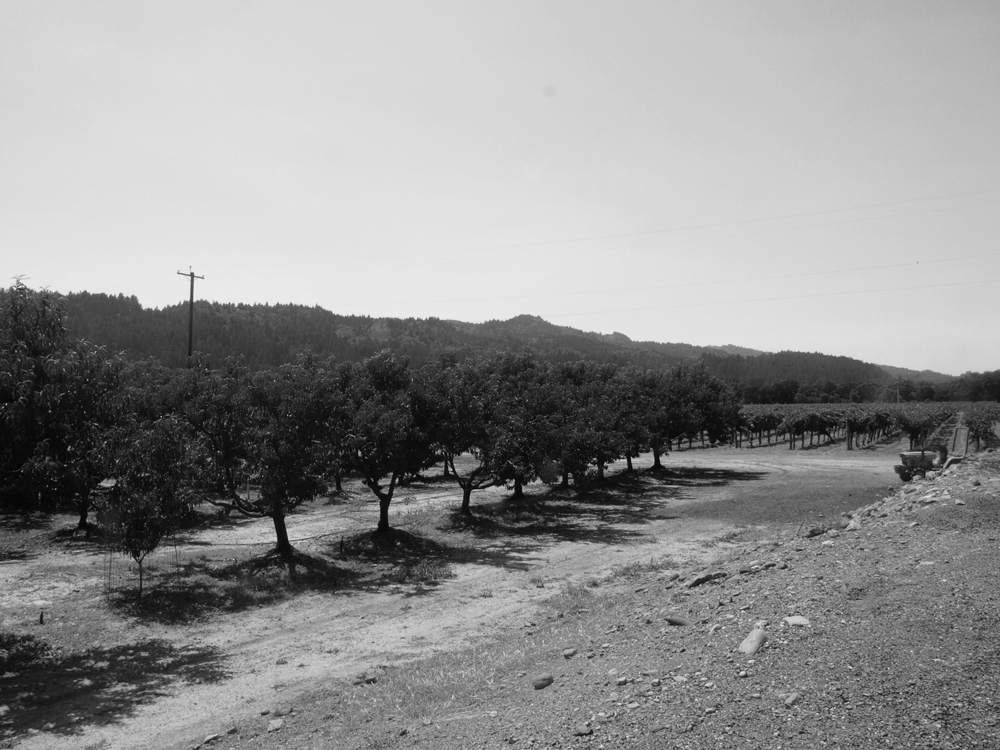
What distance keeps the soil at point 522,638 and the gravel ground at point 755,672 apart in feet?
0.11

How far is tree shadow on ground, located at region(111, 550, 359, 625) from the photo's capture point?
1625cm

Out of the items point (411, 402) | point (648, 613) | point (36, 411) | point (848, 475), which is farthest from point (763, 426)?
point (36, 411)

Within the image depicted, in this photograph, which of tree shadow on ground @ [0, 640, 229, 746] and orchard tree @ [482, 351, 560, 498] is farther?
orchard tree @ [482, 351, 560, 498]

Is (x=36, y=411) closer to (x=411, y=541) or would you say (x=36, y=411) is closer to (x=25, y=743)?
(x=25, y=743)

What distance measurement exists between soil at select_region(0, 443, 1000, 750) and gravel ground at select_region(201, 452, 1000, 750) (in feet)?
0.11

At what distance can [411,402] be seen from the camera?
83.4 ft

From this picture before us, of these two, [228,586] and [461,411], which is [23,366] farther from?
[461,411]

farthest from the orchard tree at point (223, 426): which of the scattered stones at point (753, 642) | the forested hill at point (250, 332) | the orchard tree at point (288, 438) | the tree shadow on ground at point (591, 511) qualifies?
the forested hill at point (250, 332)

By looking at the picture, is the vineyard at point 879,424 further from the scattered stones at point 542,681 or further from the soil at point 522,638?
the scattered stones at point 542,681

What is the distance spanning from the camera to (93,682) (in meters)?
11.9

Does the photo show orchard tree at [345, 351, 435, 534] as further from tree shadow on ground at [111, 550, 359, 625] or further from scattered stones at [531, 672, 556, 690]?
scattered stones at [531, 672, 556, 690]

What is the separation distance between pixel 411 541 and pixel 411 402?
5.09m

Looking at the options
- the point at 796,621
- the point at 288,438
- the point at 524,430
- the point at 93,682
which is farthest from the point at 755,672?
the point at 524,430

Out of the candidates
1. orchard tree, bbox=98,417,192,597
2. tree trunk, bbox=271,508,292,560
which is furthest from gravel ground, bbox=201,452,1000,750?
tree trunk, bbox=271,508,292,560
